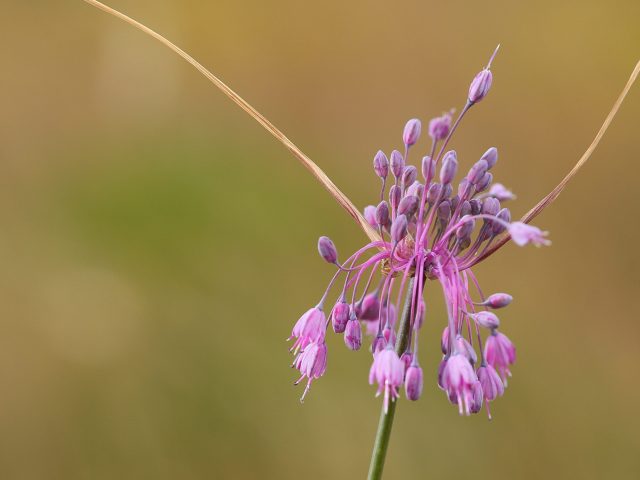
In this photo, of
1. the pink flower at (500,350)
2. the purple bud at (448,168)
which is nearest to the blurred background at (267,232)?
the pink flower at (500,350)

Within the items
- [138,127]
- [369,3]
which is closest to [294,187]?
[138,127]

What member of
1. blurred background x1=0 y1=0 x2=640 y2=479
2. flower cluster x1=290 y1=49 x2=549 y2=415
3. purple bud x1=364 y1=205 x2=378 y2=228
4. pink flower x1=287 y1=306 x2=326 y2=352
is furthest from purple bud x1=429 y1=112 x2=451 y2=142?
blurred background x1=0 y1=0 x2=640 y2=479

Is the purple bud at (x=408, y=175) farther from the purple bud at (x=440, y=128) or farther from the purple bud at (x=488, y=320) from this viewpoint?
the purple bud at (x=488, y=320)

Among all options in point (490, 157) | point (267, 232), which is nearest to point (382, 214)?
point (490, 157)

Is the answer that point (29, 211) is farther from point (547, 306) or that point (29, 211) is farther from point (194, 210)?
point (547, 306)

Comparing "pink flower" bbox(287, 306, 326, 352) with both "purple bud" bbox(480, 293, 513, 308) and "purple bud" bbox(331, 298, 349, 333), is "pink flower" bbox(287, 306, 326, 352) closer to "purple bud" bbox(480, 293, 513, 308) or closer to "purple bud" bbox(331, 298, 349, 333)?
"purple bud" bbox(331, 298, 349, 333)

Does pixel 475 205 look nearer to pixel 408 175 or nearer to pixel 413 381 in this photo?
pixel 408 175
